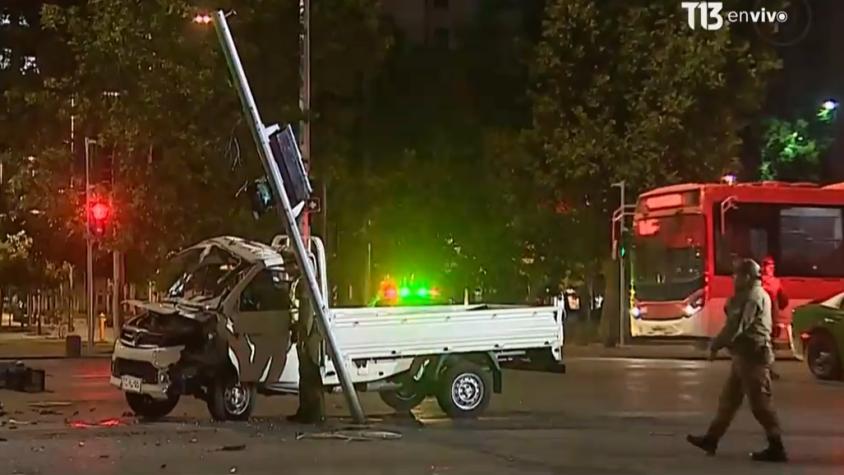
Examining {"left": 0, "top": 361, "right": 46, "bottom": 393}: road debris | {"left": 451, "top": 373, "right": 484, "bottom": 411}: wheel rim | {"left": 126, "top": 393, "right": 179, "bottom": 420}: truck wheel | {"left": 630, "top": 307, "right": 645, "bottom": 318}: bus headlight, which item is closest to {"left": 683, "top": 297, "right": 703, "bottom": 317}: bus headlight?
{"left": 630, "top": 307, "right": 645, "bottom": 318}: bus headlight

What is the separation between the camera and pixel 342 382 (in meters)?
15.8

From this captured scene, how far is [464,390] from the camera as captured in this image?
17.7 metres

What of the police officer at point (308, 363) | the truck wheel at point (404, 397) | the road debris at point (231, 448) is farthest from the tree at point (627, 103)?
the road debris at point (231, 448)

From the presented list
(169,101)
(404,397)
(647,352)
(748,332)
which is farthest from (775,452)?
(169,101)

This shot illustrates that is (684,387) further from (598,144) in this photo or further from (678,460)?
(598,144)

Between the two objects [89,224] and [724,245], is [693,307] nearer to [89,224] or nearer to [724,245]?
[724,245]

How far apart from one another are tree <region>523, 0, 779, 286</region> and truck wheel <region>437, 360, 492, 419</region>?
1973cm

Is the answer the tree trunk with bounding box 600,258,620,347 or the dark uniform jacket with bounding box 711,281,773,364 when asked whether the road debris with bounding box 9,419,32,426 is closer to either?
the dark uniform jacket with bounding box 711,281,773,364

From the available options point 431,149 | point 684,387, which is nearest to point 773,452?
point 684,387

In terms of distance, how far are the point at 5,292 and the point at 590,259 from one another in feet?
118

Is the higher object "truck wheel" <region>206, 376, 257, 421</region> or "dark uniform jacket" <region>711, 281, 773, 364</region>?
"dark uniform jacket" <region>711, 281, 773, 364</region>

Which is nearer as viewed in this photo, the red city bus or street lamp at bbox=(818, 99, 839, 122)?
the red city bus

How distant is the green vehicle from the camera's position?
2377cm

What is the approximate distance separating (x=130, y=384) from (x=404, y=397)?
347 centimetres
